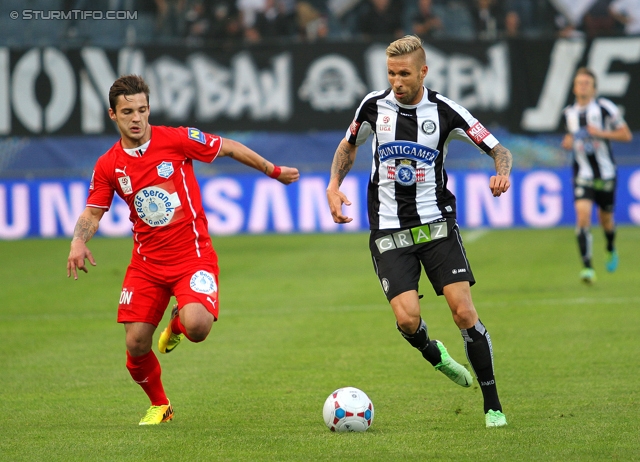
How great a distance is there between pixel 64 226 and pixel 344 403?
15013 mm

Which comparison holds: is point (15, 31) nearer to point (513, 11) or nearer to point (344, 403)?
point (513, 11)

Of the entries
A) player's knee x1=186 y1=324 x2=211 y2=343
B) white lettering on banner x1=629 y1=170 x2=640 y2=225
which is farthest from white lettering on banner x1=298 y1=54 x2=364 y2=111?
player's knee x1=186 y1=324 x2=211 y2=343

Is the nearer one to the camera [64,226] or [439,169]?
[439,169]

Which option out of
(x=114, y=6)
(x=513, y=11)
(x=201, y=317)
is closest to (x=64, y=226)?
(x=114, y=6)

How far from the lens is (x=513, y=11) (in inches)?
850

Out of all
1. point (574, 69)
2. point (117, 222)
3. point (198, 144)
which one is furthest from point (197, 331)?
point (574, 69)

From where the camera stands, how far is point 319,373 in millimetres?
7746

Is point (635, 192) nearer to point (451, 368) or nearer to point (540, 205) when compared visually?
point (540, 205)

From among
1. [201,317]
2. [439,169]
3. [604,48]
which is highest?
[604,48]

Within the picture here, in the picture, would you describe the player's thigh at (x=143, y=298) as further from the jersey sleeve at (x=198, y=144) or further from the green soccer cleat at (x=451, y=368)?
the green soccer cleat at (x=451, y=368)

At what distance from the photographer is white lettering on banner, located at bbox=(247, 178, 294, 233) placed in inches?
792

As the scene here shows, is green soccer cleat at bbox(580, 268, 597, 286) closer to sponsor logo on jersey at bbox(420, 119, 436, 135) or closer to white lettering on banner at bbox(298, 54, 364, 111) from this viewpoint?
sponsor logo on jersey at bbox(420, 119, 436, 135)

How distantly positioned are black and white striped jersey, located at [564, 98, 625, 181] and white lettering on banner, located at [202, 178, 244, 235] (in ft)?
28.3

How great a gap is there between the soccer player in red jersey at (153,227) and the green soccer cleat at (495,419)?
1.67 meters
